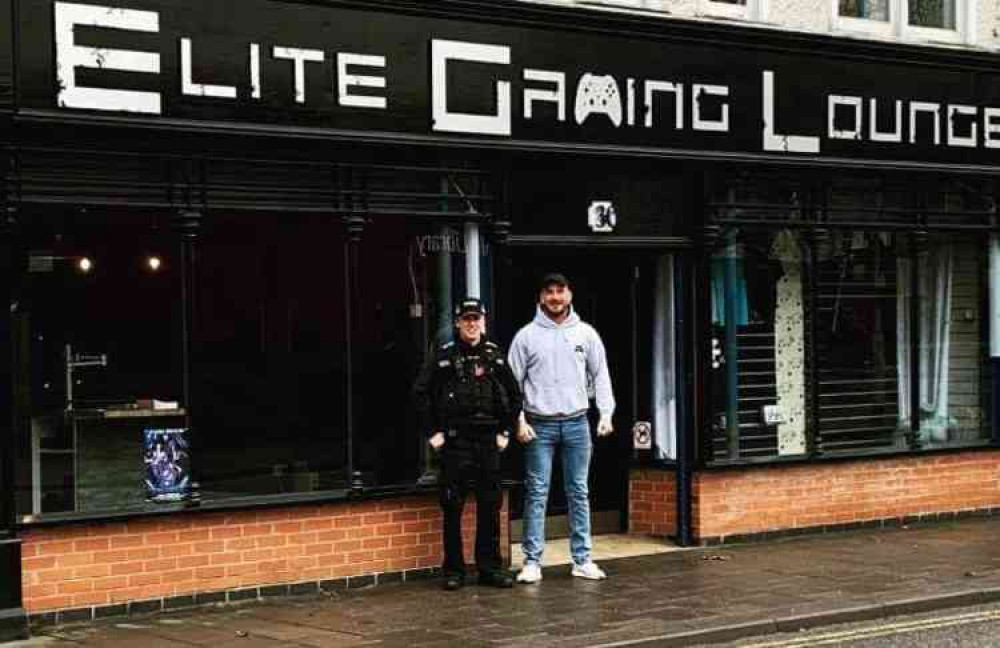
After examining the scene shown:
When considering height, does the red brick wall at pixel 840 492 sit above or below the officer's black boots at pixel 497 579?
above

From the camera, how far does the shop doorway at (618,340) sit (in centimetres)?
1247

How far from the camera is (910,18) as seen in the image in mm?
13555

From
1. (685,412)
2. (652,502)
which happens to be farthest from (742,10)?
(652,502)

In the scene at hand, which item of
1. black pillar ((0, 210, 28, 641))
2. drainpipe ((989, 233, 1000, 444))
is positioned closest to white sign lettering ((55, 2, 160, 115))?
black pillar ((0, 210, 28, 641))

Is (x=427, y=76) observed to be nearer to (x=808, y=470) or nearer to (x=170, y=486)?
(x=170, y=486)

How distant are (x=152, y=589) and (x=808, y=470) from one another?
225 inches

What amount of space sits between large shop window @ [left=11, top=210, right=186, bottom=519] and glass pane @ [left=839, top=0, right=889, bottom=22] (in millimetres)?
6332

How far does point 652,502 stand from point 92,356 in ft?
16.0

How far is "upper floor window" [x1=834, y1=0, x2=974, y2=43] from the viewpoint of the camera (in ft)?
43.1

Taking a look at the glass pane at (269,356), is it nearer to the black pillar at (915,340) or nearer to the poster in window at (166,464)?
the poster in window at (166,464)

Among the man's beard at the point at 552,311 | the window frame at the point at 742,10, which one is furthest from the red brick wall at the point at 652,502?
the window frame at the point at 742,10

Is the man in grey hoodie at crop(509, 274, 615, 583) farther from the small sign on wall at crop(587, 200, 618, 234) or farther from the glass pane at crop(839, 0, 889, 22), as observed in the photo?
the glass pane at crop(839, 0, 889, 22)

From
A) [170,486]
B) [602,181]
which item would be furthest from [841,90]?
[170,486]

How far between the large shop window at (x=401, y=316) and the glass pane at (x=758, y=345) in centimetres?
243
